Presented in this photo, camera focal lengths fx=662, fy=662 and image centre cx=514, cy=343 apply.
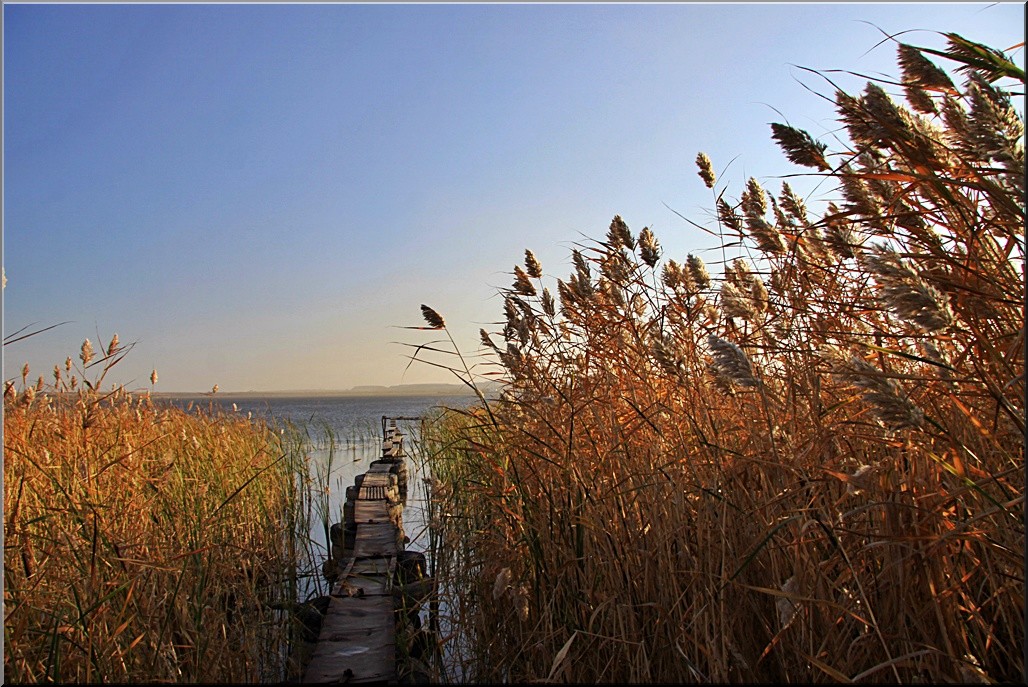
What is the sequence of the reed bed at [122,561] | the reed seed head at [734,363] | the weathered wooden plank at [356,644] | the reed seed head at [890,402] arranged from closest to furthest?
the reed seed head at [890,402], the reed seed head at [734,363], the reed bed at [122,561], the weathered wooden plank at [356,644]

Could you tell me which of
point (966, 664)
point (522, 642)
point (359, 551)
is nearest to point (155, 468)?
point (359, 551)

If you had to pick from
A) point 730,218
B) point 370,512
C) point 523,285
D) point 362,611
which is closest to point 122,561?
point 362,611

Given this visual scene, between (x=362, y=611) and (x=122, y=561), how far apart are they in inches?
47.9

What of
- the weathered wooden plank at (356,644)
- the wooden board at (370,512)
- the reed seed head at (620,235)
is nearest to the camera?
the weathered wooden plank at (356,644)

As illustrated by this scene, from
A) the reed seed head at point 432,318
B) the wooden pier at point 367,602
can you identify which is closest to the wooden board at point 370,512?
the wooden pier at point 367,602

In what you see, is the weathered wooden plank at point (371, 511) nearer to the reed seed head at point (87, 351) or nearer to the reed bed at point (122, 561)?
the reed bed at point (122, 561)

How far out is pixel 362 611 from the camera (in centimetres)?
329

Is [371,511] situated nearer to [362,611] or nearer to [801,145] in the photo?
[362,611]

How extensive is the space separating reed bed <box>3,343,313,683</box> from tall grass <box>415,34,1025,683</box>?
1.25 m

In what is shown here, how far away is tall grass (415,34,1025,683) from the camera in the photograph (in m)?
1.39

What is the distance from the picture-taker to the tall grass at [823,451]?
139 centimetres

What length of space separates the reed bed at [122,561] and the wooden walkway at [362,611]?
314mm

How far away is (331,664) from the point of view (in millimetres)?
2689

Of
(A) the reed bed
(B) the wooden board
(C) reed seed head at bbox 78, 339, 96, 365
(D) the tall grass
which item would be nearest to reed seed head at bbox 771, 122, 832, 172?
(D) the tall grass
